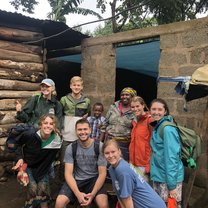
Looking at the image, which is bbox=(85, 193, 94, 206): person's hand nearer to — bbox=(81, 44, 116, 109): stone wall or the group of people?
the group of people

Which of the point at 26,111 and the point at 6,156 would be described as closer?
the point at 26,111

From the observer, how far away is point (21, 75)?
656 cm

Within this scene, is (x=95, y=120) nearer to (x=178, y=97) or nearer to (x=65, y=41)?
(x=178, y=97)

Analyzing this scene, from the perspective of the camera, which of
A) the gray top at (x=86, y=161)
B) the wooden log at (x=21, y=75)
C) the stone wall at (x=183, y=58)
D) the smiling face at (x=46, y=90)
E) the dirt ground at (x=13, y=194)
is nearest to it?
the gray top at (x=86, y=161)

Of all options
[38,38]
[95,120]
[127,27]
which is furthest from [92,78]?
[127,27]

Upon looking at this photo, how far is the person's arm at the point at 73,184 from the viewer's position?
3818 millimetres

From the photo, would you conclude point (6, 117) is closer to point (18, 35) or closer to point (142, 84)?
point (18, 35)

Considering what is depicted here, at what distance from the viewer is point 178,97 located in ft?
18.1

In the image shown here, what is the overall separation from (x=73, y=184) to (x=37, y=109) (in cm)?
143

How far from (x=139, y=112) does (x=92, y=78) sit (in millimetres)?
3108

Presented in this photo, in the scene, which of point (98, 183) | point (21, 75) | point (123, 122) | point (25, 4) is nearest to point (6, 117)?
point (21, 75)

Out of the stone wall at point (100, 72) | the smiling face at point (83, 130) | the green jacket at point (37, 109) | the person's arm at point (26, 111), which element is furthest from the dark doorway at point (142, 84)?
the smiling face at point (83, 130)

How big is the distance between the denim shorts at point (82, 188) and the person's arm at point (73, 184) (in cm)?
9

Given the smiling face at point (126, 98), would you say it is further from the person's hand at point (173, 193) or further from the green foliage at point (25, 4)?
the green foliage at point (25, 4)
